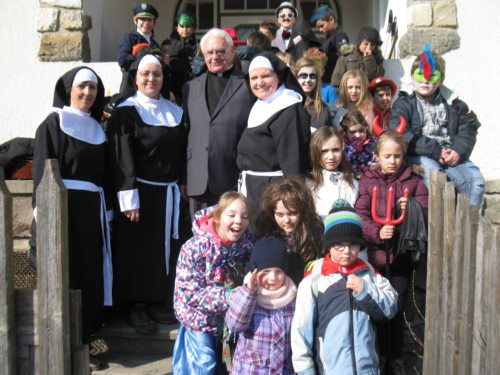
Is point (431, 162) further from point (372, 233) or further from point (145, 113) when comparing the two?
point (145, 113)

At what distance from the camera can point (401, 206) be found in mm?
3967

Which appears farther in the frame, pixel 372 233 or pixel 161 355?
pixel 161 355

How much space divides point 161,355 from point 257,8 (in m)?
6.48

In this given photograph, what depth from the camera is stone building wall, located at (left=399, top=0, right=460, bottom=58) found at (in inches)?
262

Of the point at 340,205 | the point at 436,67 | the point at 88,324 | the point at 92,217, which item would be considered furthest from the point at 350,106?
the point at 88,324

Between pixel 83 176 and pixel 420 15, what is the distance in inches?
162

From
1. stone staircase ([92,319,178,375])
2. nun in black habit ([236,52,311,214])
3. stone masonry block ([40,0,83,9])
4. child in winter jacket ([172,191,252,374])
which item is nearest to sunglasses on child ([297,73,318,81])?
nun in black habit ([236,52,311,214])

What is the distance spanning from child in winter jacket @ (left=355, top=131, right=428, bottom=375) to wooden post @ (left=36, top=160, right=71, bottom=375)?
1.72m

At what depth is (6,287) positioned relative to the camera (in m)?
2.98

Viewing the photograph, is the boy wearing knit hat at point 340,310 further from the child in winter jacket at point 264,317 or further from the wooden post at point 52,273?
the wooden post at point 52,273

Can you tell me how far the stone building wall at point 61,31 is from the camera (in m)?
7.03

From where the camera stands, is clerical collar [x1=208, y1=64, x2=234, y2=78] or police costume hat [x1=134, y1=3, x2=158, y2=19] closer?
clerical collar [x1=208, y1=64, x2=234, y2=78]

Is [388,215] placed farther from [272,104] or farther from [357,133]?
[272,104]

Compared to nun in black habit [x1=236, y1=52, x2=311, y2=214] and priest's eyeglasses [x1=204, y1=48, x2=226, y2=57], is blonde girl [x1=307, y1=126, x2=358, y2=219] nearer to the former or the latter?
nun in black habit [x1=236, y1=52, x2=311, y2=214]
